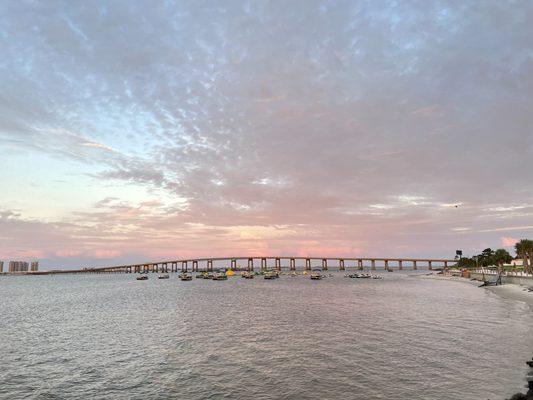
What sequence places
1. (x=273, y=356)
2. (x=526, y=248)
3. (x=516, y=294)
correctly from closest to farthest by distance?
1. (x=273, y=356)
2. (x=516, y=294)
3. (x=526, y=248)

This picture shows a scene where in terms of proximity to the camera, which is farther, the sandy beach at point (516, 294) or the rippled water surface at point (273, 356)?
the sandy beach at point (516, 294)

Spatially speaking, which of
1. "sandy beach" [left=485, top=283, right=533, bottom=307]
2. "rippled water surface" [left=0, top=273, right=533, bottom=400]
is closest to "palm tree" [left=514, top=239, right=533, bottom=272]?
"sandy beach" [left=485, top=283, right=533, bottom=307]

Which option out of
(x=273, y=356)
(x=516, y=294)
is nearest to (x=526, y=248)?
(x=516, y=294)

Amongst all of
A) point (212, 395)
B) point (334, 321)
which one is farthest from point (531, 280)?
point (212, 395)

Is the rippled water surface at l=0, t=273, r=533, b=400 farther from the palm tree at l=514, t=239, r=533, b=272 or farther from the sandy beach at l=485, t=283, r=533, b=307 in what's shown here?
the palm tree at l=514, t=239, r=533, b=272

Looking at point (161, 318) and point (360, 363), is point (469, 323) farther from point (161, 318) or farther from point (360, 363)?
point (161, 318)

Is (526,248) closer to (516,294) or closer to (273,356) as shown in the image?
(516,294)

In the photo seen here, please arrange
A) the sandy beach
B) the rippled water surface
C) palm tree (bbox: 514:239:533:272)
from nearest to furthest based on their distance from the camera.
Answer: the rippled water surface
the sandy beach
palm tree (bbox: 514:239:533:272)

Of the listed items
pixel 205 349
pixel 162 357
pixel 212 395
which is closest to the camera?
pixel 212 395

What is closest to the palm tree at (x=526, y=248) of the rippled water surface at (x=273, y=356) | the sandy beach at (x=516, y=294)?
the sandy beach at (x=516, y=294)

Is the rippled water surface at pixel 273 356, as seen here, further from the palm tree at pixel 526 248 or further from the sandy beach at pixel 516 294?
the palm tree at pixel 526 248

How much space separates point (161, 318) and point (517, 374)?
5539 centimetres

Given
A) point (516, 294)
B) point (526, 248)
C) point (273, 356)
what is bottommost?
point (516, 294)

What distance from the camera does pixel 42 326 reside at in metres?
62.2
